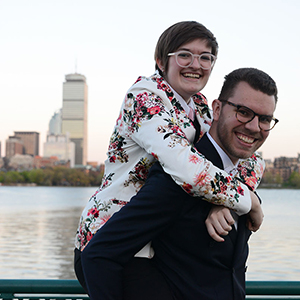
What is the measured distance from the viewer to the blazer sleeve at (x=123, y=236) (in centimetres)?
133

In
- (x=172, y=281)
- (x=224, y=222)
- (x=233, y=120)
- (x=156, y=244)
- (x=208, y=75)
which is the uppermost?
(x=208, y=75)

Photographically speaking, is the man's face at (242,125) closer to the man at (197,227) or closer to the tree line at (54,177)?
the man at (197,227)

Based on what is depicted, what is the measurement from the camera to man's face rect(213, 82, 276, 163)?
147 cm

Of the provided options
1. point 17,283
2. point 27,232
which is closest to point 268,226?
point 27,232

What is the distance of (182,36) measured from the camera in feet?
5.40

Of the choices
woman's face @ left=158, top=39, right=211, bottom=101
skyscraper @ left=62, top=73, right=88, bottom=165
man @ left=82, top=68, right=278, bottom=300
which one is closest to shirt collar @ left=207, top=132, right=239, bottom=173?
man @ left=82, top=68, right=278, bottom=300

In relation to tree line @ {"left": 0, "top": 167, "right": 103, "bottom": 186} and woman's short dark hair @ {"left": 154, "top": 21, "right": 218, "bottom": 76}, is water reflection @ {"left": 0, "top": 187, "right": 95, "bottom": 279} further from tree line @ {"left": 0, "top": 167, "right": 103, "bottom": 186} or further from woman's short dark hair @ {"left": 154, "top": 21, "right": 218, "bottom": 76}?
tree line @ {"left": 0, "top": 167, "right": 103, "bottom": 186}

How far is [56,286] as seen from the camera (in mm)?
1933

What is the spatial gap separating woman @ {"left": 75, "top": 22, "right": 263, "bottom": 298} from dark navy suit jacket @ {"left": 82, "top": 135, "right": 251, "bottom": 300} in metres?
0.06

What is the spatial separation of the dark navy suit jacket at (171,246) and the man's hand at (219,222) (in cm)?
4

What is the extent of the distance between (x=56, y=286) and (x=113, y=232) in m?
0.73

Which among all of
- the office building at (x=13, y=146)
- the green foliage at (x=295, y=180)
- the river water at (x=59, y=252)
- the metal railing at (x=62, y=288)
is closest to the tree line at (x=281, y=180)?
the green foliage at (x=295, y=180)

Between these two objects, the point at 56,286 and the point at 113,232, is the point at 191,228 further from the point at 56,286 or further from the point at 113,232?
the point at 56,286

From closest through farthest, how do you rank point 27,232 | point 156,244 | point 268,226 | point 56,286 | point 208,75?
1. point 156,244
2. point 208,75
3. point 56,286
4. point 27,232
5. point 268,226
